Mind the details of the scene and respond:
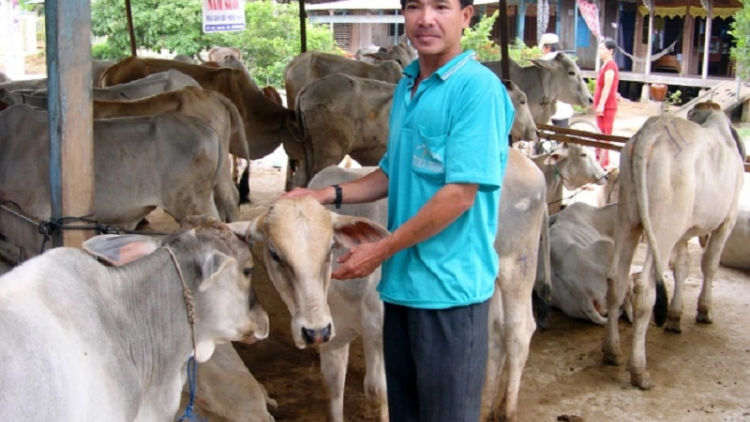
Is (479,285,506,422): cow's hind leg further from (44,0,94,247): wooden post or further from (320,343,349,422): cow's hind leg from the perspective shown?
(44,0,94,247): wooden post

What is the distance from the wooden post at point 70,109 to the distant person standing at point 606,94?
32.4 ft

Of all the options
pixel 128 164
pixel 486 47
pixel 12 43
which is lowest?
pixel 128 164

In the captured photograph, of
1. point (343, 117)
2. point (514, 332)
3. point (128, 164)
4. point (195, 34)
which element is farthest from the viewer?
point (195, 34)

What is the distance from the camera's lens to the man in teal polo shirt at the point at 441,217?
8.93 feet

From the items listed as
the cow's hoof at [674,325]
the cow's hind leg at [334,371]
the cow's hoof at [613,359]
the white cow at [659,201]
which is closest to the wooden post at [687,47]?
the cow's hoof at [674,325]

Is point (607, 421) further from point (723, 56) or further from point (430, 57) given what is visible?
point (723, 56)

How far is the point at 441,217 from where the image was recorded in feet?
8.93

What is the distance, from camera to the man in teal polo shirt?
2721 millimetres

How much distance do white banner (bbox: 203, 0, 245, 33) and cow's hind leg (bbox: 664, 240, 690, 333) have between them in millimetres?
10128

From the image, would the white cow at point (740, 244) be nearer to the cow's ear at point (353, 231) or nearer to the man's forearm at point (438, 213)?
the cow's ear at point (353, 231)

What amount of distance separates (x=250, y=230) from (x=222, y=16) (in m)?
12.6

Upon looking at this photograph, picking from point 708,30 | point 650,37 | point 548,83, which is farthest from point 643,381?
point 650,37

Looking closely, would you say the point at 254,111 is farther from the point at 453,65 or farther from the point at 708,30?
the point at 708,30

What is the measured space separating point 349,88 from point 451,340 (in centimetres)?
601
